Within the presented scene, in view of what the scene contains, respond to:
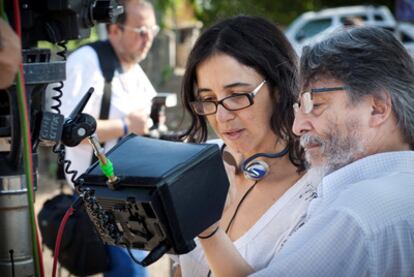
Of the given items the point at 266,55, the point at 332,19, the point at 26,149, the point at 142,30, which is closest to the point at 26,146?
the point at 26,149

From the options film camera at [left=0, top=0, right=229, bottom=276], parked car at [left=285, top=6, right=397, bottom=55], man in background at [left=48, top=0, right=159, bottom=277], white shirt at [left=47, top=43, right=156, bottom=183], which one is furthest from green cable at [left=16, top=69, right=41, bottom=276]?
parked car at [left=285, top=6, right=397, bottom=55]

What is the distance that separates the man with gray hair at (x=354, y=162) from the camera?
175cm

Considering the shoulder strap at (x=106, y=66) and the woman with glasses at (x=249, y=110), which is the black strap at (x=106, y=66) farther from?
the woman with glasses at (x=249, y=110)

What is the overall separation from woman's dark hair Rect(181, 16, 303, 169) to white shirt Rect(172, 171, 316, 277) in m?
0.17

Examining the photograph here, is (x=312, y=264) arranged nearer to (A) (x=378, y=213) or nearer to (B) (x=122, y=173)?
(A) (x=378, y=213)

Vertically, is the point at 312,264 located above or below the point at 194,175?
below

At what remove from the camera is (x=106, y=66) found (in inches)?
153

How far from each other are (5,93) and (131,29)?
7.72 ft

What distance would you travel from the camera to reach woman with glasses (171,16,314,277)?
7.93 ft

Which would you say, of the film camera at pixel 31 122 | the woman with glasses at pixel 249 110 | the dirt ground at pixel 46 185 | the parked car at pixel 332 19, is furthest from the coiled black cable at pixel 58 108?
the parked car at pixel 332 19

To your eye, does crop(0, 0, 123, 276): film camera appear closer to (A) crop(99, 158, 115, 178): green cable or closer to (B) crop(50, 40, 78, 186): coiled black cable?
(B) crop(50, 40, 78, 186): coiled black cable

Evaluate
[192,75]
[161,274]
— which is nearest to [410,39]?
[161,274]

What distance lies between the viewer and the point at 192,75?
2.66m

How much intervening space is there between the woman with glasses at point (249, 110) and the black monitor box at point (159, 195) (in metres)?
0.72
